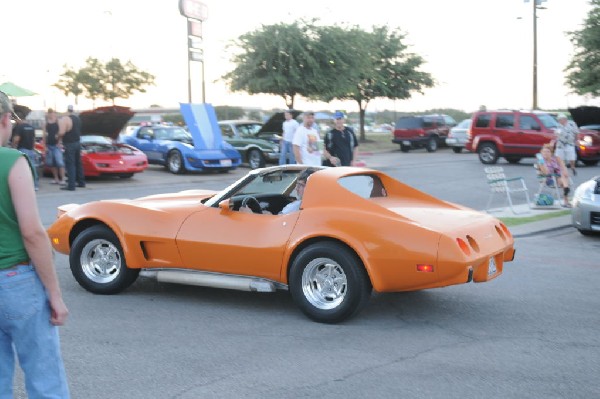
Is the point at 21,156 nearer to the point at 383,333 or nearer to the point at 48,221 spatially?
the point at 383,333

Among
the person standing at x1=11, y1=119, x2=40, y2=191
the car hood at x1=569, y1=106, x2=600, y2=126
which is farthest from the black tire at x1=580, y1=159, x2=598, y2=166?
the person standing at x1=11, y1=119, x2=40, y2=191

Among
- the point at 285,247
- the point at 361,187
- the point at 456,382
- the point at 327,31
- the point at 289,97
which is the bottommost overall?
the point at 456,382

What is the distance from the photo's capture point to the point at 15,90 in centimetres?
2119

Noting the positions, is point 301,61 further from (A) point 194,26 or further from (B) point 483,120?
(B) point 483,120

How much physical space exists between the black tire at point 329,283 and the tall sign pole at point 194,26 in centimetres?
2246

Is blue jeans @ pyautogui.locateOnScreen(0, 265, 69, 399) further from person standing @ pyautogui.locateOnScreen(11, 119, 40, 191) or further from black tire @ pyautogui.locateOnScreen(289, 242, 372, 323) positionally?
person standing @ pyautogui.locateOnScreen(11, 119, 40, 191)

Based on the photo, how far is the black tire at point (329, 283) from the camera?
6.10 m

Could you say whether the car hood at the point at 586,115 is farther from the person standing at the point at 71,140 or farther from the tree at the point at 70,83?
the tree at the point at 70,83

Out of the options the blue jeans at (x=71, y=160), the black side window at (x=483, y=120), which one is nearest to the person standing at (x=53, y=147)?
the blue jeans at (x=71, y=160)

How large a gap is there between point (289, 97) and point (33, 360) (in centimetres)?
3327

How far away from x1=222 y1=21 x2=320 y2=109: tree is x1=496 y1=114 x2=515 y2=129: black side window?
9970 millimetres

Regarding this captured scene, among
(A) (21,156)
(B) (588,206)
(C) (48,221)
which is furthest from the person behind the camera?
(C) (48,221)

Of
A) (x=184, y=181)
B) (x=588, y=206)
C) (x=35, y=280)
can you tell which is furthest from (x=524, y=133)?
(x=35, y=280)

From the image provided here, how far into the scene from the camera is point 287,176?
23.9 feet
